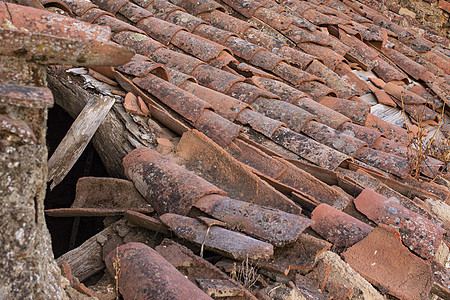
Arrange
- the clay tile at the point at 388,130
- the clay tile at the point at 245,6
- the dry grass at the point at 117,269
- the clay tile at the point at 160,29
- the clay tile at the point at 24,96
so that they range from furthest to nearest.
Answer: the clay tile at the point at 245,6
the clay tile at the point at 160,29
the clay tile at the point at 388,130
the dry grass at the point at 117,269
the clay tile at the point at 24,96

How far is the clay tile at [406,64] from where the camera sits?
642 centimetres

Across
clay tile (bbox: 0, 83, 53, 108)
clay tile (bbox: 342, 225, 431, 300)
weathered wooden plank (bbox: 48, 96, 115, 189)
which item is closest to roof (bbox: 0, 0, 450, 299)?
clay tile (bbox: 342, 225, 431, 300)

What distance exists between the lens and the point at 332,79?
→ 514 cm

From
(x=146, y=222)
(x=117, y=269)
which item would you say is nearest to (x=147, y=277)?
(x=117, y=269)

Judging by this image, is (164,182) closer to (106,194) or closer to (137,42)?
(106,194)

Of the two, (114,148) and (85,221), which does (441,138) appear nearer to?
(114,148)

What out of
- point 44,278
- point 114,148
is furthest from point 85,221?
point 44,278

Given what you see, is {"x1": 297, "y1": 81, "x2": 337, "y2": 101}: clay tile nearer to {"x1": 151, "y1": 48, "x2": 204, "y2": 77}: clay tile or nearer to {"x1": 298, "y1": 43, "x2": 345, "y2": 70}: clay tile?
{"x1": 298, "y1": 43, "x2": 345, "y2": 70}: clay tile

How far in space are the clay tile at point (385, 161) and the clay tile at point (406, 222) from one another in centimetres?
77

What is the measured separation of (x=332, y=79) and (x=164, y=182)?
303 cm

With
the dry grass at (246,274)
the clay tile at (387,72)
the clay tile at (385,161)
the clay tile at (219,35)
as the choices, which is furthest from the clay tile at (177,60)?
the clay tile at (387,72)

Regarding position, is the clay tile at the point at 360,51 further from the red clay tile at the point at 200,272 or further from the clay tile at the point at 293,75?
the red clay tile at the point at 200,272

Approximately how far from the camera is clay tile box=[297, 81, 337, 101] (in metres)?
4.79

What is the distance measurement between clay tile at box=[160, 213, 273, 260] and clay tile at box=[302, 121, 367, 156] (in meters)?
1.74
